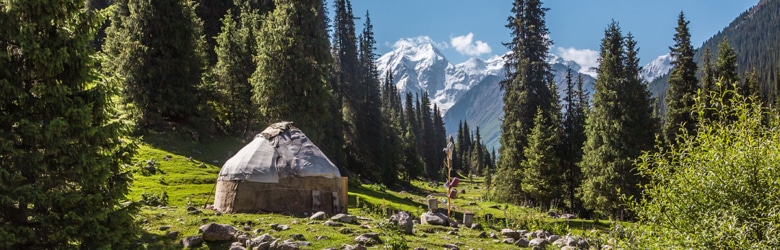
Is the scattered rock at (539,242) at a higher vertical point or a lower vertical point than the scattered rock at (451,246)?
lower

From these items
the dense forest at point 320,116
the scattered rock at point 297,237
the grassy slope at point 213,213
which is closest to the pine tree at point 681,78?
the dense forest at point 320,116

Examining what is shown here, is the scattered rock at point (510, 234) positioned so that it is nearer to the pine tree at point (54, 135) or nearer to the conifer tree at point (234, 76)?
the pine tree at point (54, 135)

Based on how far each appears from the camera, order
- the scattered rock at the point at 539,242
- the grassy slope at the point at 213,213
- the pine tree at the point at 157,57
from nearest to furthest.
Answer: the grassy slope at the point at 213,213, the scattered rock at the point at 539,242, the pine tree at the point at 157,57

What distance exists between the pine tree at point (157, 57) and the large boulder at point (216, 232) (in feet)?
77.4

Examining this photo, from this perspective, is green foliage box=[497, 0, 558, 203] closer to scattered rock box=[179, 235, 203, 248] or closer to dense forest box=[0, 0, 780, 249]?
dense forest box=[0, 0, 780, 249]

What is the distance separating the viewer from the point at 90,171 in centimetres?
1095

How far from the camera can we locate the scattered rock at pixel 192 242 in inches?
544

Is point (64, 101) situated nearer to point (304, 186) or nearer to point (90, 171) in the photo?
point (90, 171)

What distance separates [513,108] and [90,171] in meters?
35.5

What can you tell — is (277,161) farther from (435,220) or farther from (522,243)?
(522,243)

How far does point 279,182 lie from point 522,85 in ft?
89.6

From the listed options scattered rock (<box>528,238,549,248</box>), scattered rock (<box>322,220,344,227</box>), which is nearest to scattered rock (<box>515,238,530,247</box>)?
scattered rock (<box>528,238,549,248</box>)

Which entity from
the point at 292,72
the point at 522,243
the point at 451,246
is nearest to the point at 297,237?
the point at 451,246

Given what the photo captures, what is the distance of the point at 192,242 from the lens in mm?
13859
